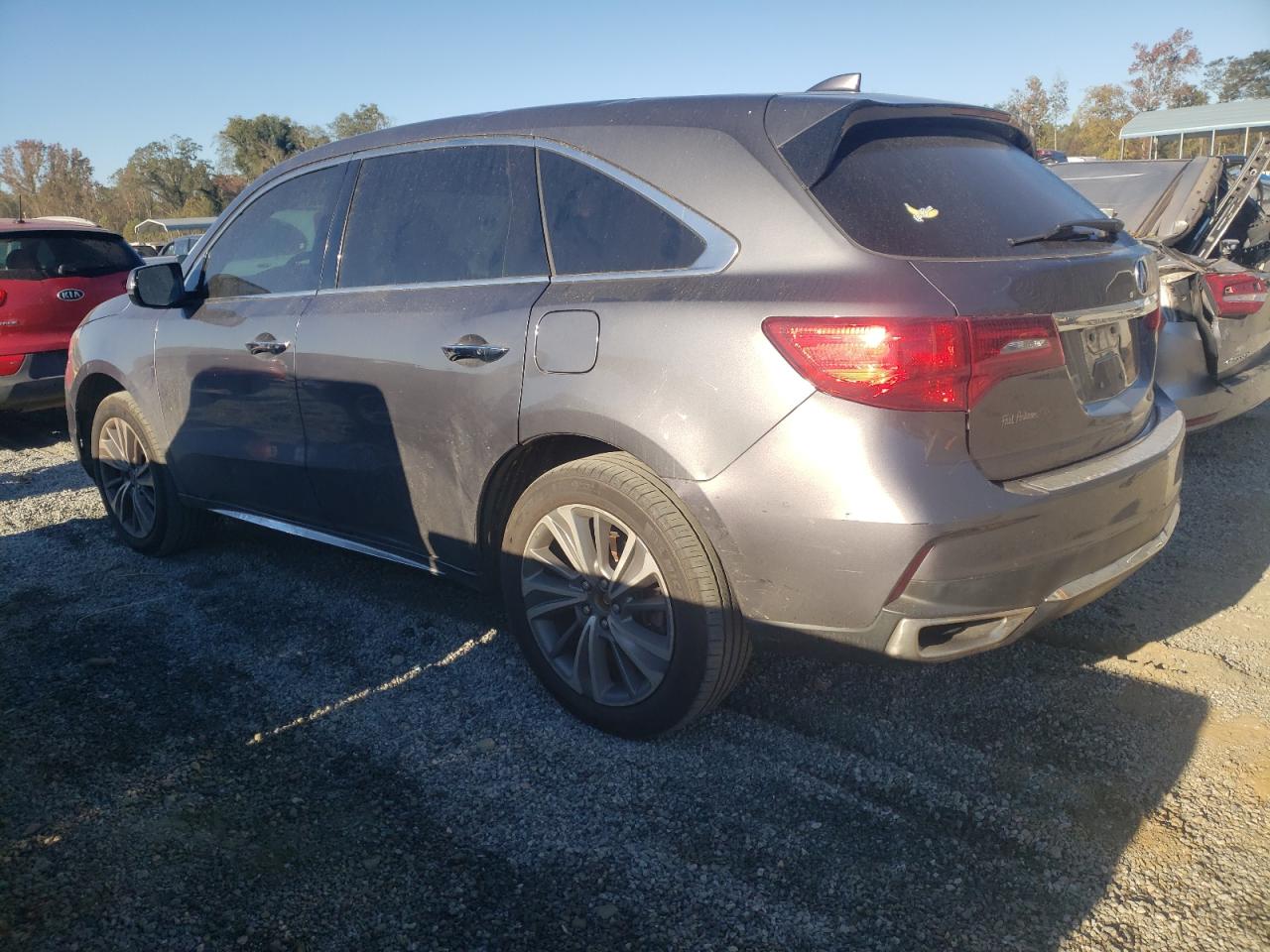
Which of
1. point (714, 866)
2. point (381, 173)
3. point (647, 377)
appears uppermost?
point (381, 173)

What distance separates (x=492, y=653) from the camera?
3.72m

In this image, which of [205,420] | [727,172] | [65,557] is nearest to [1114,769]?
[727,172]

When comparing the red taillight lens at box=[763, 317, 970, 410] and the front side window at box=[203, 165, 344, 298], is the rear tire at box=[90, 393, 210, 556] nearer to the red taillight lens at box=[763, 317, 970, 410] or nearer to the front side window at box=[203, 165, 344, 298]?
the front side window at box=[203, 165, 344, 298]

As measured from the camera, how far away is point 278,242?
163 inches

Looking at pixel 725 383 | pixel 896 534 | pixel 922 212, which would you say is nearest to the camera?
pixel 896 534

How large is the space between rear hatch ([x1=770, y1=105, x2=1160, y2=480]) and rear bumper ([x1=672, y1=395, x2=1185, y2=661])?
12 centimetres

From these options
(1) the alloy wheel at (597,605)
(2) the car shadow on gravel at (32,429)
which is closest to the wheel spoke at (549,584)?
(1) the alloy wheel at (597,605)

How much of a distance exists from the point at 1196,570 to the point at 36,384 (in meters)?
8.04

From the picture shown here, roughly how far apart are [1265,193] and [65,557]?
29.2ft

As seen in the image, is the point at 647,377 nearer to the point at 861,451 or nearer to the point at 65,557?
the point at 861,451

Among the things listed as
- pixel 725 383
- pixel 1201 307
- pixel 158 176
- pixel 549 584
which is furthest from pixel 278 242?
pixel 158 176

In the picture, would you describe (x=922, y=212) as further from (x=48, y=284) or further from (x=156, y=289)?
(x=48, y=284)

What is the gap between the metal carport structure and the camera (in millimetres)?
37500

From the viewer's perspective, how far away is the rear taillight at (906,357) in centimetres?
237
